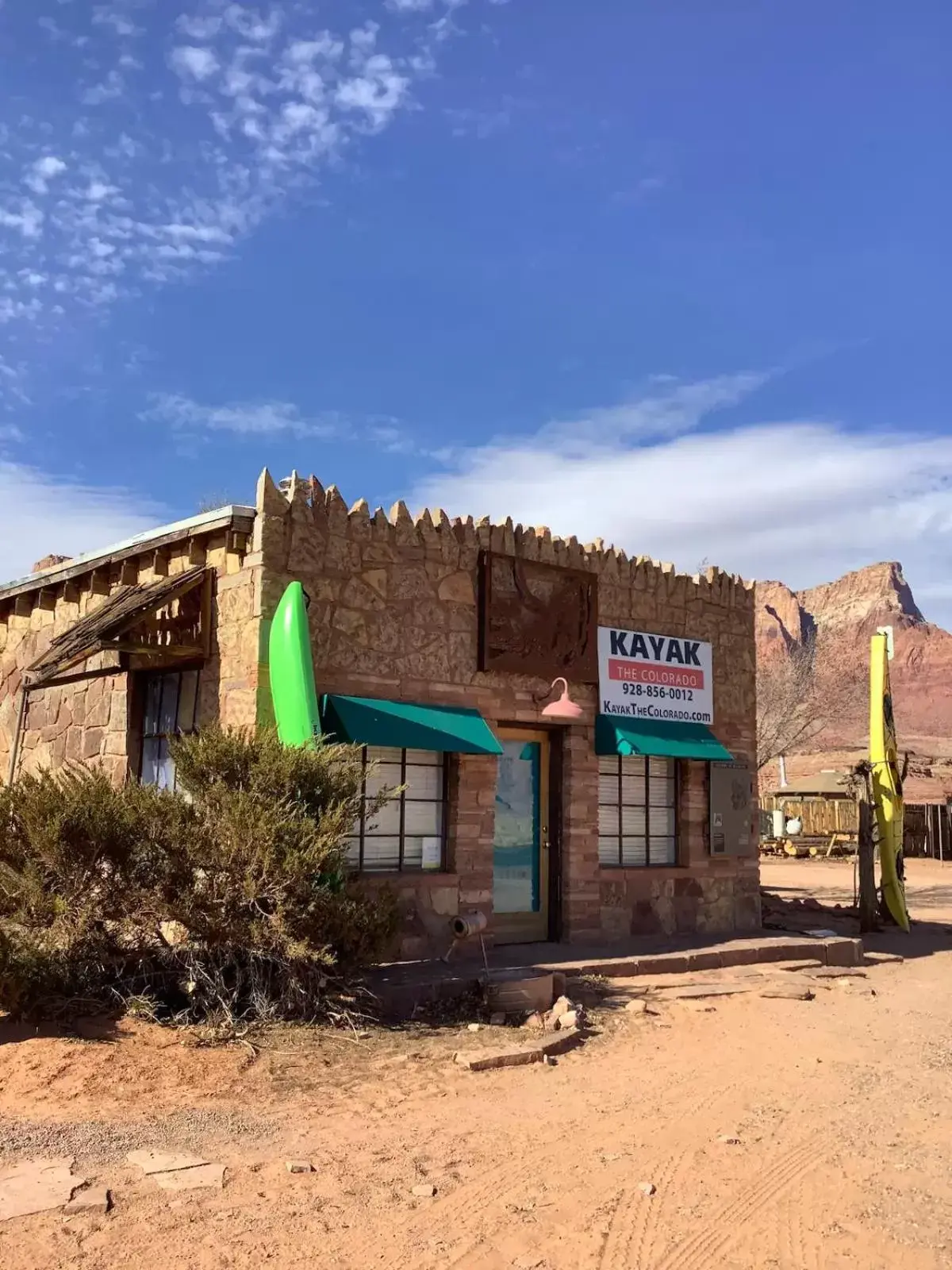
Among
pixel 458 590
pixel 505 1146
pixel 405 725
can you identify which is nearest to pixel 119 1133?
pixel 505 1146

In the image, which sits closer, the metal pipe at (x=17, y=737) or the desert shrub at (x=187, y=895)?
the desert shrub at (x=187, y=895)

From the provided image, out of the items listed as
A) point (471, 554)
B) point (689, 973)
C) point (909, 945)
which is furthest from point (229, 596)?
point (909, 945)

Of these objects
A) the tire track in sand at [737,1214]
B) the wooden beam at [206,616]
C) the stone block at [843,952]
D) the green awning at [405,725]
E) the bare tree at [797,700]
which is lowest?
the tire track in sand at [737,1214]

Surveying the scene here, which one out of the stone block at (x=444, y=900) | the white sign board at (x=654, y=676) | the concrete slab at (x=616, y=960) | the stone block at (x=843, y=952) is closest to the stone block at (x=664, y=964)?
the concrete slab at (x=616, y=960)

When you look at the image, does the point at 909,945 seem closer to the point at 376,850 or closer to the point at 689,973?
the point at 689,973

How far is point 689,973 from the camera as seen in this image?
9922mm

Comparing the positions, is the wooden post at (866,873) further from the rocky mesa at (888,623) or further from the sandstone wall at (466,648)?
the rocky mesa at (888,623)

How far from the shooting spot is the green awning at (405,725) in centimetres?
885

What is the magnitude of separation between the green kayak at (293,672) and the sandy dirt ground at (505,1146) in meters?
2.37

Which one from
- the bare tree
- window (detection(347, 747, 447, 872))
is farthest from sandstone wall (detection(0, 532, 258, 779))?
the bare tree

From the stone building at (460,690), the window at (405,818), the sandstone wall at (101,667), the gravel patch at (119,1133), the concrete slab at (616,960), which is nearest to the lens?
the gravel patch at (119,1133)

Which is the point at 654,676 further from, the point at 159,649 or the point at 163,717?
the point at 159,649

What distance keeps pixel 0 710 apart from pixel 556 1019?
7.48m

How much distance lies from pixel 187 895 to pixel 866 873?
960 cm
